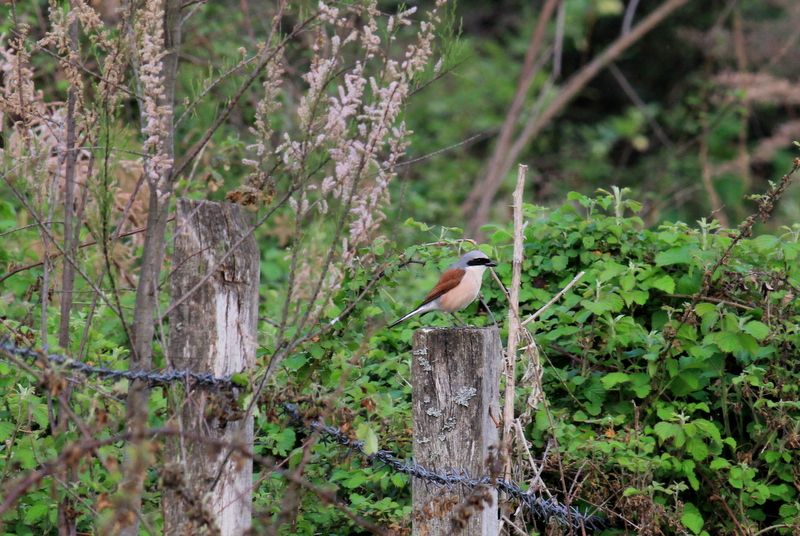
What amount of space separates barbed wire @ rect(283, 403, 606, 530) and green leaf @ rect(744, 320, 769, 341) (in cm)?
112

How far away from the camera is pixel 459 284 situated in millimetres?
4672

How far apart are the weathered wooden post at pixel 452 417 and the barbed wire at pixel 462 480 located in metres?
0.03

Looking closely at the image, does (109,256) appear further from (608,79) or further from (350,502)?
(608,79)

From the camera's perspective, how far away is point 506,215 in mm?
13328

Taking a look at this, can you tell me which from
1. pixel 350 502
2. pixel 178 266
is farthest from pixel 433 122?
pixel 178 266

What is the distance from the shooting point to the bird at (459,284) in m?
4.68

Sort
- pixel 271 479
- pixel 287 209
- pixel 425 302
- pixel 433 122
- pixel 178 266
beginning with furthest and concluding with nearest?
pixel 433 122, pixel 287 209, pixel 425 302, pixel 271 479, pixel 178 266

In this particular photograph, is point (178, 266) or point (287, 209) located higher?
point (287, 209)

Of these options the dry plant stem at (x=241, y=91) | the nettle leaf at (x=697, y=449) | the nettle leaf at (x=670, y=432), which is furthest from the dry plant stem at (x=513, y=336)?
the dry plant stem at (x=241, y=91)

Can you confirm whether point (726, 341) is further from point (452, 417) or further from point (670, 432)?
point (452, 417)

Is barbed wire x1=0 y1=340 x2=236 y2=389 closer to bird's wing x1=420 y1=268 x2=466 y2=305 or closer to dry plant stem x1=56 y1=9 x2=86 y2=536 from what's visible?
dry plant stem x1=56 y1=9 x2=86 y2=536

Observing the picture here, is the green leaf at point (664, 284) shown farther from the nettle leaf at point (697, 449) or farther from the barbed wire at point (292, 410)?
the barbed wire at point (292, 410)

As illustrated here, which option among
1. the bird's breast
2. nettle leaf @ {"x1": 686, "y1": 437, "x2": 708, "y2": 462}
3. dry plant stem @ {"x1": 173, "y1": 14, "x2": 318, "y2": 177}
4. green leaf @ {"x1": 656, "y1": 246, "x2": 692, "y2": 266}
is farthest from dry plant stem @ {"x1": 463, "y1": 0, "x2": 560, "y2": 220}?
dry plant stem @ {"x1": 173, "y1": 14, "x2": 318, "y2": 177}

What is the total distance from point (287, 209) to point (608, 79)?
353 inches
